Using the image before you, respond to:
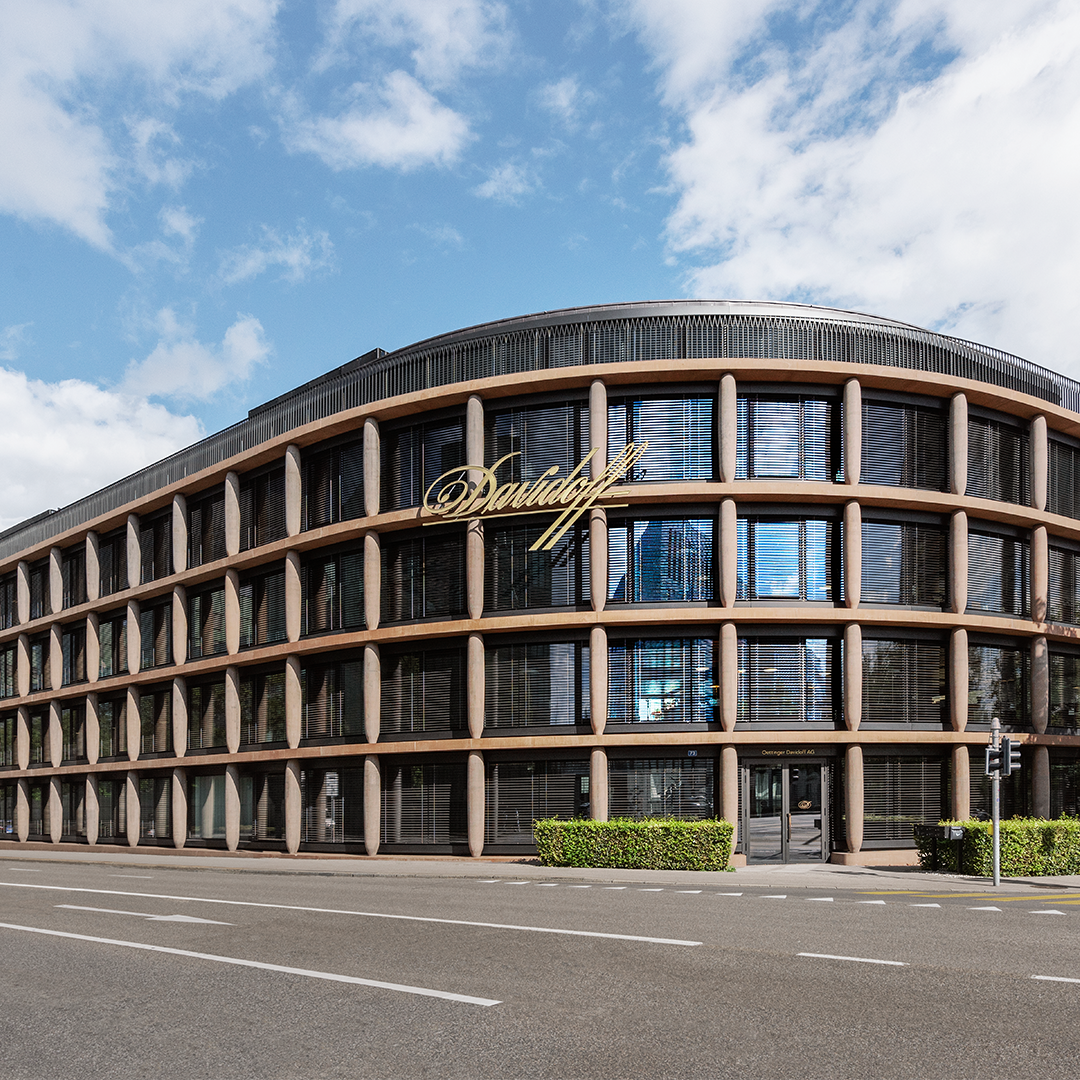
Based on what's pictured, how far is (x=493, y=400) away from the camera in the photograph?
32.9 meters

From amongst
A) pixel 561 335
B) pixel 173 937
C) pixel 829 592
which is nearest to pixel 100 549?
pixel 561 335

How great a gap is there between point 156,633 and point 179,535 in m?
4.70

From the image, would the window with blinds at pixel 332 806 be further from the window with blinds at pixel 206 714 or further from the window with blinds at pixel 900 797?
the window with blinds at pixel 900 797

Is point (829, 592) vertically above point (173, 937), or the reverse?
point (829, 592)

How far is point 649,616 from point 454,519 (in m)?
6.37

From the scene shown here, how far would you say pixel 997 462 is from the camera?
3375cm

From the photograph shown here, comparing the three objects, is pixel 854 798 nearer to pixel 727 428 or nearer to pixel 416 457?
pixel 727 428

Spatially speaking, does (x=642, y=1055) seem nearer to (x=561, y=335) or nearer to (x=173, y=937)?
(x=173, y=937)

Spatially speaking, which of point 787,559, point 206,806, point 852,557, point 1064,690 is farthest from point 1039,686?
point 206,806

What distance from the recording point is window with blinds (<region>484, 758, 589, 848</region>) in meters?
31.0

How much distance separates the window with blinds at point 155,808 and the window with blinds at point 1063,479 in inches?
1281

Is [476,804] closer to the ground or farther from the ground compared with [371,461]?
closer to the ground

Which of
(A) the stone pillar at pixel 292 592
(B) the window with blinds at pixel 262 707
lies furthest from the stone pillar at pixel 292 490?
(B) the window with blinds at pixel 262 707

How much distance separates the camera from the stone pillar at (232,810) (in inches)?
1489
